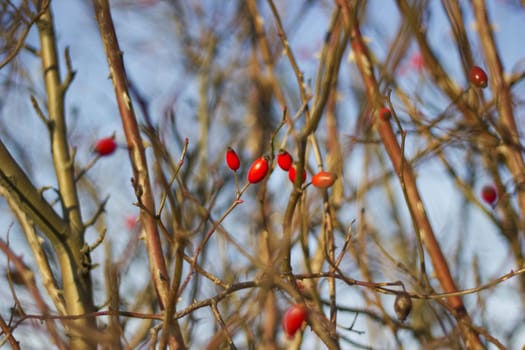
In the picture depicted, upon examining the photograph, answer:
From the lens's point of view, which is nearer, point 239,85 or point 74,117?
point 74,117

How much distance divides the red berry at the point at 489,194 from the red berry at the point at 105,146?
1194mm

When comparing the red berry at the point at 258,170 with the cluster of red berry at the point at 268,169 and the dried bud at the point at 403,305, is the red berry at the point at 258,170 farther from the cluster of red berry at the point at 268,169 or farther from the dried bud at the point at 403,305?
the dried bud at the point at 403,305

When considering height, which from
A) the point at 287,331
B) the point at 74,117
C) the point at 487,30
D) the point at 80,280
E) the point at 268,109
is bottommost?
the point at 287,331

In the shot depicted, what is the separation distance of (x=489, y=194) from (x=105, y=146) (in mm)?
1232

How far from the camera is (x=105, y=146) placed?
6.42 feet

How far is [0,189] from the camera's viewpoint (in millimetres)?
1585

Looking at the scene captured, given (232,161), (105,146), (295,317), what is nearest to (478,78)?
(232,161)

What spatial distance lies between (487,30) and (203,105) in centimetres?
167

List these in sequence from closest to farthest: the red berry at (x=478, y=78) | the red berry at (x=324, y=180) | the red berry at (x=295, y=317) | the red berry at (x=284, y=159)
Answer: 1. the red berry at (x=295, y=317)
2. the red berry at (x=324, y=180)
3. the red berry at (x=284, y=159)
4. the red berry at (x=478, y=78)

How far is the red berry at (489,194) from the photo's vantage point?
1.98 metres

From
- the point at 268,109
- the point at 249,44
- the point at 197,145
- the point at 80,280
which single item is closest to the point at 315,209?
the point at 80,280

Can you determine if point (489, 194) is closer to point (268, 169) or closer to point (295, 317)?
point (268, 169)

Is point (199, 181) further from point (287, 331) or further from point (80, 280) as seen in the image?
point (287, 331)

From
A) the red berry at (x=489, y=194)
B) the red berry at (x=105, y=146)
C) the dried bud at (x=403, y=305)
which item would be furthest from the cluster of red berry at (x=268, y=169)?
the red berry at (x=489, y=194)
